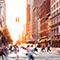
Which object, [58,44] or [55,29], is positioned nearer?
[58,44]

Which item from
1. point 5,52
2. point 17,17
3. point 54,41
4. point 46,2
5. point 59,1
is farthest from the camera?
point 46,2

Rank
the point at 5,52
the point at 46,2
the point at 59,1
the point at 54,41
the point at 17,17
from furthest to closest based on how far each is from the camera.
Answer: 1. the point at 46,2
2. the point at 54,41
3. the point at 59,1
4. the point at 17,17
5. the point at 5,52

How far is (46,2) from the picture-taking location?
107062 mm

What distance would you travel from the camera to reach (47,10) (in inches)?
4279

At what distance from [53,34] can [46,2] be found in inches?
1117

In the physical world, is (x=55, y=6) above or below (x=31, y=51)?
above

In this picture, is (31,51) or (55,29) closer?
(31,51)

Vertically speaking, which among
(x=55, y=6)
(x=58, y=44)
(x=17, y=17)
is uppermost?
(x=55, y=6)

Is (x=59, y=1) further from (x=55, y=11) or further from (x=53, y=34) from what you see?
(x=53, y=34)

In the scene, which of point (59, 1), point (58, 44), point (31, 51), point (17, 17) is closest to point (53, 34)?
point (58, 44)

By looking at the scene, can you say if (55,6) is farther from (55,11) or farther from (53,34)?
(53,34)

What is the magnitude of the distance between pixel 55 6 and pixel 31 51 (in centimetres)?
7075

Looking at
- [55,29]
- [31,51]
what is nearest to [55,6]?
[55,29]

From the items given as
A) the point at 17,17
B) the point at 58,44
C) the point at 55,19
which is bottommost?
the point at 58,44
